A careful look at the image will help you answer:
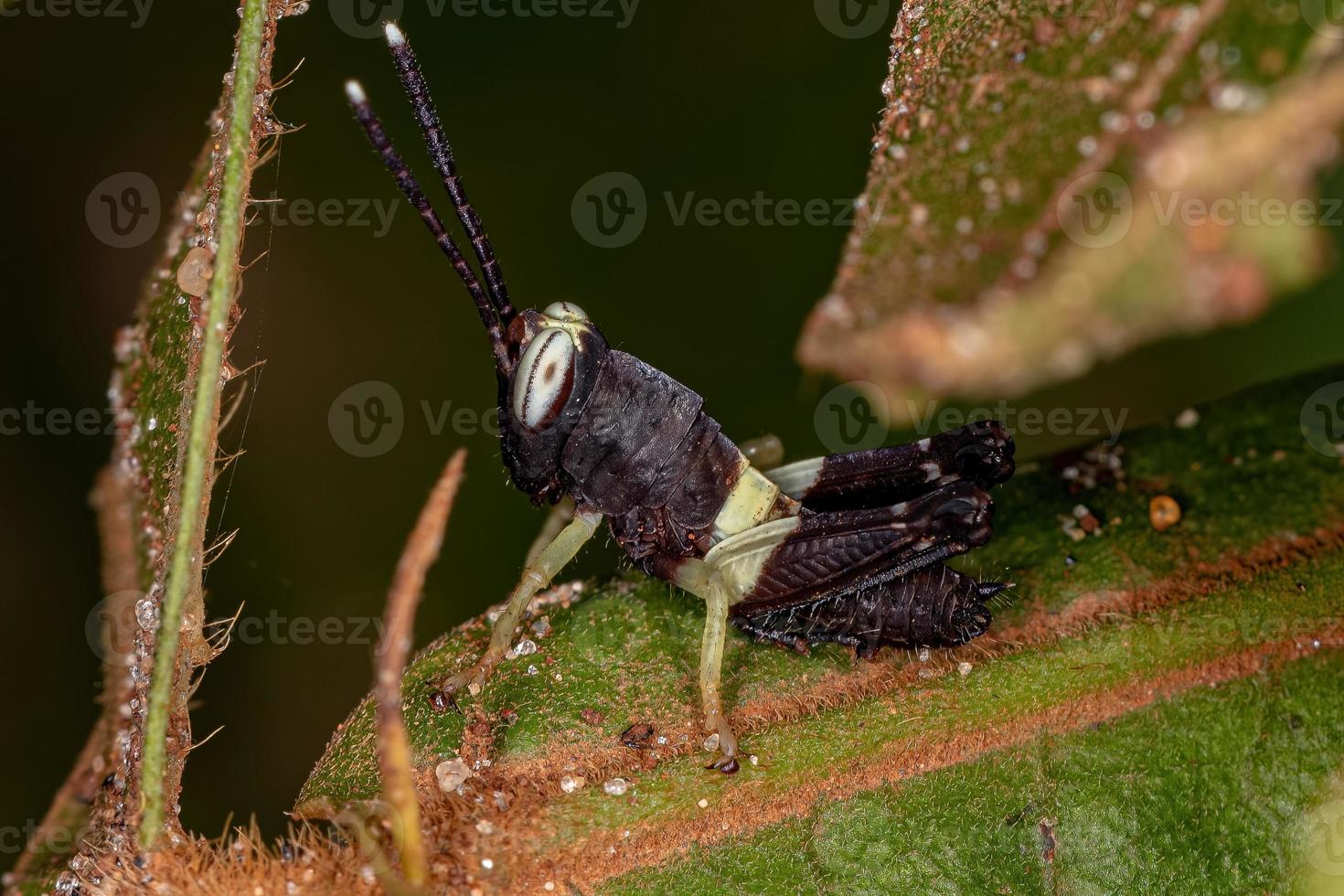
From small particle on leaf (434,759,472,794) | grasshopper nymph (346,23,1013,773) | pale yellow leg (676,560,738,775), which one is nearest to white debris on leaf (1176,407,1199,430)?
grasshopper nymph (346,23,1013,773)

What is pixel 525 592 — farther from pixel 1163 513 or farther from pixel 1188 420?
pixel 1188 420

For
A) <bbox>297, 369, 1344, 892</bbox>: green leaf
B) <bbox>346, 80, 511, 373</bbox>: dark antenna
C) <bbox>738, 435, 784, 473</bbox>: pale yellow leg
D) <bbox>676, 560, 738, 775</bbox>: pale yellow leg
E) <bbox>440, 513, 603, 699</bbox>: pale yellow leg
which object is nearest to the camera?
<bbox>297, 369, 1344, 892</bbox>: green leaf

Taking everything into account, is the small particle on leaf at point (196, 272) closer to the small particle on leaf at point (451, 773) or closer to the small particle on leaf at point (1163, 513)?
the small particle on leaf at point (451, 773)

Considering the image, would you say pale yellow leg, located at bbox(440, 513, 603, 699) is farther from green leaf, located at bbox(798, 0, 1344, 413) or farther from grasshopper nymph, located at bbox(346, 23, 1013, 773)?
green leaf, located at bbox(798, 0, 1344, 413)

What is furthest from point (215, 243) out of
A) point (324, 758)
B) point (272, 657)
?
point (272, 657)

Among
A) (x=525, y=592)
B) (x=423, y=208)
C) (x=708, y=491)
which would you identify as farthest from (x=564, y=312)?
(x=525, y=592)

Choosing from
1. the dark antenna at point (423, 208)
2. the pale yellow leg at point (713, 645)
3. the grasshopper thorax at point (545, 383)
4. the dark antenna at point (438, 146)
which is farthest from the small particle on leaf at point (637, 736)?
the dark antenna at point (438, 146)
